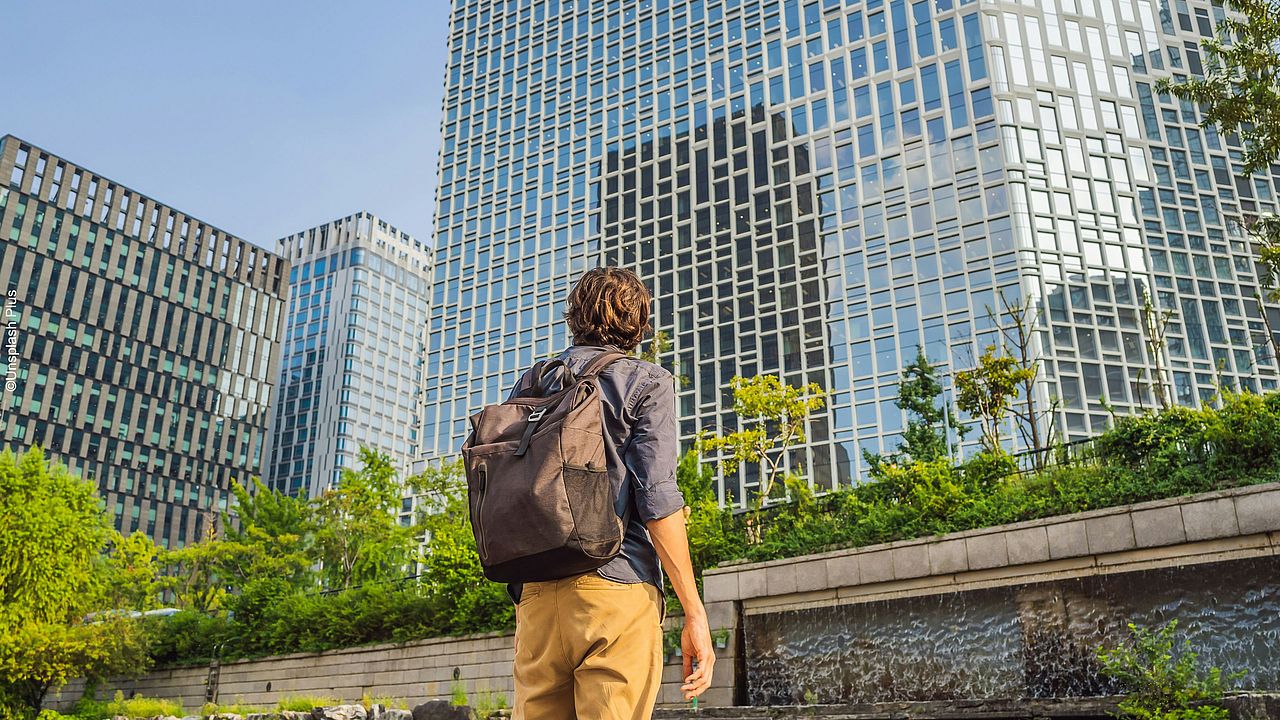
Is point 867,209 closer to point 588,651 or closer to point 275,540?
point 275,540

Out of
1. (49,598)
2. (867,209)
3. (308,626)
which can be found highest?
(867,209)

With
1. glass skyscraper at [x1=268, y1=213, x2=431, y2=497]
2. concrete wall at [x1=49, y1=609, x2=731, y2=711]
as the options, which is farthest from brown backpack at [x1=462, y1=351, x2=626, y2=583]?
glass skyscraper at [x1=268, y1=213, x2=431, y2=497]

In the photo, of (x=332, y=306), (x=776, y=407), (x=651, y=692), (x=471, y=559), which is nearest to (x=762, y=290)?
(x=776, y=407)

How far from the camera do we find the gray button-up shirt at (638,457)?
278 cm

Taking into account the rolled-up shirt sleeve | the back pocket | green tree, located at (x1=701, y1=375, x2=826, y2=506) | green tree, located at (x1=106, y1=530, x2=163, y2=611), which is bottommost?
the back pocket

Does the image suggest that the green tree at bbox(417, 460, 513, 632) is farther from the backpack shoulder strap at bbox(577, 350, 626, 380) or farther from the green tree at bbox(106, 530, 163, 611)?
the green tree at bbox(106, 530, 163, 611)

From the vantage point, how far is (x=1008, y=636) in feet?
44.1

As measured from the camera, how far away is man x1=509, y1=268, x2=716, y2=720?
8.64 feet

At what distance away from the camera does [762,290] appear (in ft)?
180

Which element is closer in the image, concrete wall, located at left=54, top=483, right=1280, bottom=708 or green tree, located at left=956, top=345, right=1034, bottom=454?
concrete wall, located at left=54, top=483, right=1280, bottom=708

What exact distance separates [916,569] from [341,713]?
35.4ft

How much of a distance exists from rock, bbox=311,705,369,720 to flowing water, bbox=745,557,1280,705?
7514mm

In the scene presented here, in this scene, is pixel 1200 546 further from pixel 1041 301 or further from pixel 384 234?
pixel 384 234

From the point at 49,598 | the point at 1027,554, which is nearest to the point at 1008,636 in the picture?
the point at 1027,554
